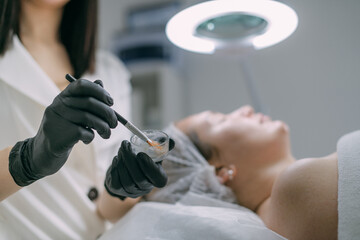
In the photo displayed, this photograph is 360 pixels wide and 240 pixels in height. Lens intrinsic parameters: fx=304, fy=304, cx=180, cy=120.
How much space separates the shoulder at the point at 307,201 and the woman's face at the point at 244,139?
0.25m

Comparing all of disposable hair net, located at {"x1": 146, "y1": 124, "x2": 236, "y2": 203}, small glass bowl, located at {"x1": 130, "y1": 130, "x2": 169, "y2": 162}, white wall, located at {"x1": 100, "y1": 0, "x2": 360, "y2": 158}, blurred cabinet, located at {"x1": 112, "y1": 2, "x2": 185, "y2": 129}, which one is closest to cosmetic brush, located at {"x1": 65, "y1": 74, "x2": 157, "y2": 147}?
small glass bowl, located at {"x1": 130, "y1": 130, "x2": 169, "y2": 162}

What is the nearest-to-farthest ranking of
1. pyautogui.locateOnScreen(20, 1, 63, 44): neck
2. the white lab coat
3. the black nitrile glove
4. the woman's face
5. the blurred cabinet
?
the black nitrile glove < the white lab coat < pyautogui.locateOnScreen(20, 1, 63, 44): neck < the woman's face < the blurred cabinet

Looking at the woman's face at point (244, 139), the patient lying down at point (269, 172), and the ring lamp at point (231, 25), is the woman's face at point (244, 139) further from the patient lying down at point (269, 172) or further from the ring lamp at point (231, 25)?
the ring lamp at point (231, 25)

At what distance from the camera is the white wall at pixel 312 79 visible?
1662 mm

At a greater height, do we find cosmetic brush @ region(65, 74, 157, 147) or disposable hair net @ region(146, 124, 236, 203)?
cosmetic brush @ region(65, 74, 157, 147)

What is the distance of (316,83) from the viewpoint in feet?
6.08

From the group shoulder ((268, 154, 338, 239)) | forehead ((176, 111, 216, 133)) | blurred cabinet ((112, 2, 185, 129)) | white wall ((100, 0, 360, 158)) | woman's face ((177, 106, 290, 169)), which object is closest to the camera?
shoulder ((268, 154, 338, 239))

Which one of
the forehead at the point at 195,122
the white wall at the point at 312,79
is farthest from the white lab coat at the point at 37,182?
the white wall at the point at 312,79

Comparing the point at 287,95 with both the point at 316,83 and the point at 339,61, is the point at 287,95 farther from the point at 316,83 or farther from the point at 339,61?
the point at 339,61

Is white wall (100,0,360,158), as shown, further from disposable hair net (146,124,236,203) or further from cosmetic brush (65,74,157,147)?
cosmetic brush (65,74,157,147)

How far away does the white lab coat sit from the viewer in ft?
2.90

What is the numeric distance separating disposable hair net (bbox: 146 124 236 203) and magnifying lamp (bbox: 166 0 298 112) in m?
0.41

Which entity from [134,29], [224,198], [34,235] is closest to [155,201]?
[224,198]

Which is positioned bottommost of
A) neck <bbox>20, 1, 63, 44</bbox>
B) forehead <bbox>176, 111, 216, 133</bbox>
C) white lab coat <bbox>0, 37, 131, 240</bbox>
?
forehead <bbox>176, 111, 216, 133</bbox>
